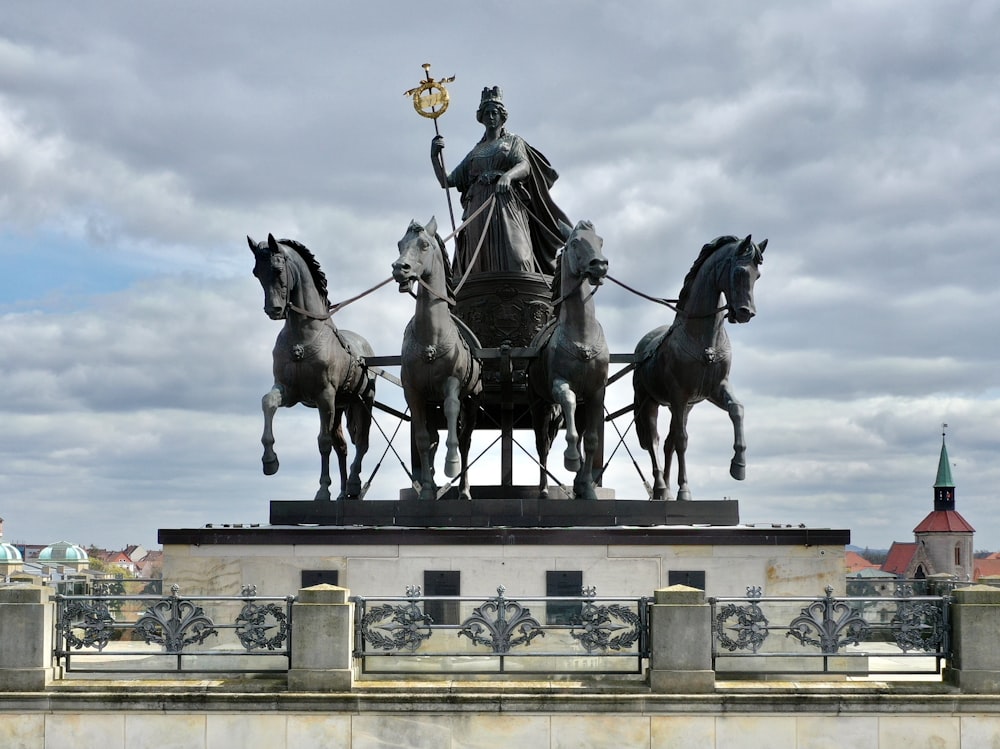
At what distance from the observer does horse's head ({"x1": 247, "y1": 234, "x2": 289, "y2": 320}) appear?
18625 millimetres

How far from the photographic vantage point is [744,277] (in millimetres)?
17781

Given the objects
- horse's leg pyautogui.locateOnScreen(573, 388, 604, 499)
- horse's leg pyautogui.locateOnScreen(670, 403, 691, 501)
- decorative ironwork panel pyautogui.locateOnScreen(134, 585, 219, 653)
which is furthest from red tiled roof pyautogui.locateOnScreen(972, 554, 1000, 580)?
→ decorative ironwork panel pyautogui.locateOnScreen(134, 585, 219, 653)

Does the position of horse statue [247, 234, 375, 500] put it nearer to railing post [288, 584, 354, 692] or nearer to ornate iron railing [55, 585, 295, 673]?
ornate iron railing [55, 585, 295, 673]

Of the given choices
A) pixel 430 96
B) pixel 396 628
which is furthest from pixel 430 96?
pixel 396 628

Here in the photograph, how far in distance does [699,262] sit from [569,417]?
3312mm

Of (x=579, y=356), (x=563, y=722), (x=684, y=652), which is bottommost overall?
(x=563, y=722)

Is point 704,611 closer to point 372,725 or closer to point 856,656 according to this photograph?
point 856,656

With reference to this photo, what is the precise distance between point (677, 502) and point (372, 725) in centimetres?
682

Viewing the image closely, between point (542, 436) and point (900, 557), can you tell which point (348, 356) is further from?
point (900, 557)

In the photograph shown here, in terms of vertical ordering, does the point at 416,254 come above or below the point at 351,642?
above

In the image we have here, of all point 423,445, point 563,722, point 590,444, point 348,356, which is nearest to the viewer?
point 563,722

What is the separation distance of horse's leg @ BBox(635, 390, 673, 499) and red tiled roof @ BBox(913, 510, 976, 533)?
328ft

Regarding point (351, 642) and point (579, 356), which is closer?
point (351, 642)

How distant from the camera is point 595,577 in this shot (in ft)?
55.7
